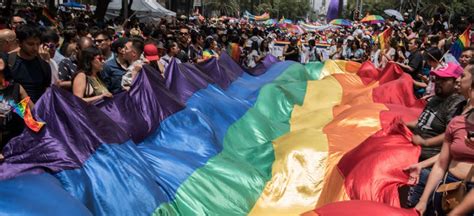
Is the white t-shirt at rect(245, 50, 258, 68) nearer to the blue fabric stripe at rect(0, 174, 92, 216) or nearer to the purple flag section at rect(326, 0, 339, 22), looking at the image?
the blue fabric stripe at rect(0, 174, 92, 216)

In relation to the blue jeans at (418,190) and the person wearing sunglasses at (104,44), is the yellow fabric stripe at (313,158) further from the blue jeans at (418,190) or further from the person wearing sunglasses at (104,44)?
the person wearing sunglasses at (104,44)

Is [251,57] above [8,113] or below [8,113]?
below

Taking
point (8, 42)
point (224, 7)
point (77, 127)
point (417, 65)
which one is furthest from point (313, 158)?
point (224, 7)

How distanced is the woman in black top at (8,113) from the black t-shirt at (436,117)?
3.34m

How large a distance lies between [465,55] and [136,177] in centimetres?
455

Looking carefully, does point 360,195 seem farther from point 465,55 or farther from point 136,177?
point 465,55

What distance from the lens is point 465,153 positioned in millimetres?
3273

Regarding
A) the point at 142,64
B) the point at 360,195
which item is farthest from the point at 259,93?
the point at 360,195

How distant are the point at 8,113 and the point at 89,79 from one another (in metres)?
1.33

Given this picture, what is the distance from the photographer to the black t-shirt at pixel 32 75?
4.59 m

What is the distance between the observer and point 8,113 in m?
3.65

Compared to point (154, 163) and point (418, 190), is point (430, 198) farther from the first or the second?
point (154, 163)

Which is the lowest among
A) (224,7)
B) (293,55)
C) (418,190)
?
(224,7)

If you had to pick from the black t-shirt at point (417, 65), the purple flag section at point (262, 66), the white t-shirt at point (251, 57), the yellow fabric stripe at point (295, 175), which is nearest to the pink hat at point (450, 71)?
the yellow fabric stripe at point (295, 175)
